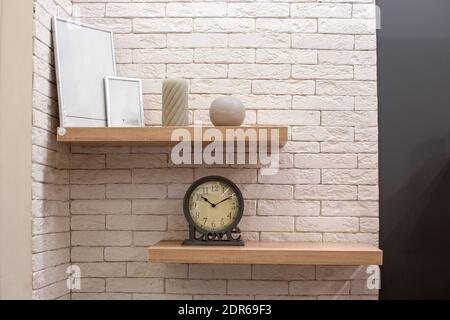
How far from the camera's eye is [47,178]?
2225 millimetres

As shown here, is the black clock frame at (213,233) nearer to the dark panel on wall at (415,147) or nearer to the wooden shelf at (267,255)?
the wooden shelf at (267,255)

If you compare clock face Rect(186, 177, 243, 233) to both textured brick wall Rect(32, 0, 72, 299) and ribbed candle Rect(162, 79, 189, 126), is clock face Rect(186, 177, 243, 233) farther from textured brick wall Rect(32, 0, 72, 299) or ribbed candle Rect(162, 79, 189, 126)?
textured brick wall Rect(32, 0, 72, 299)

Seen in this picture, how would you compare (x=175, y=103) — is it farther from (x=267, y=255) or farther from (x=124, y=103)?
(x=267, y=255)

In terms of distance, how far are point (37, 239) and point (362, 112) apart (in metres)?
1.32

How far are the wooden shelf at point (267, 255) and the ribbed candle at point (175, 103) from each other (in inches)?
18.8

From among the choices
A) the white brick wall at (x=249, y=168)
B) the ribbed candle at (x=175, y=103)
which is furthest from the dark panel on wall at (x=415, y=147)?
the ribbed candle at (x=175, y=103)

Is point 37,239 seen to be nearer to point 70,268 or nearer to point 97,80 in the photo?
point 70,268

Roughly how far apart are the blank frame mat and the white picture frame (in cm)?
3

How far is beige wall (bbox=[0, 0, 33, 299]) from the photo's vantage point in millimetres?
2055

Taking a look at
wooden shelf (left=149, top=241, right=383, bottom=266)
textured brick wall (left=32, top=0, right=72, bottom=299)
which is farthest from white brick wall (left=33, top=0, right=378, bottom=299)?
wooden shelf (left=149, top=241, right=383, bottom=266)

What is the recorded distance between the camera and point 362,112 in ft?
8.05

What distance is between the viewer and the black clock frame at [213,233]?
2.27 metres

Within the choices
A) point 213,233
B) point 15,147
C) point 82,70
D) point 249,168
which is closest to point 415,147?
point 249,168
